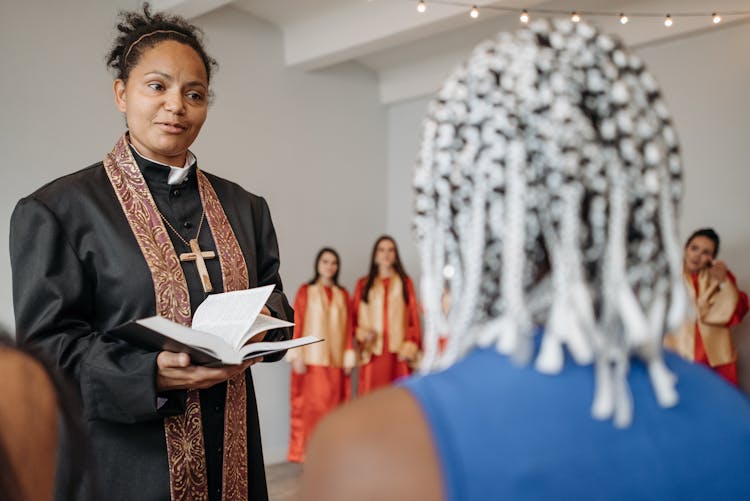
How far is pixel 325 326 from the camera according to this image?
613 cm

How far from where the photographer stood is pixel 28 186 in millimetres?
4512

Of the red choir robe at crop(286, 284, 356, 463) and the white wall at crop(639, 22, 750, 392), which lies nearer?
the white wall at crop(639, 22, 750, 392)

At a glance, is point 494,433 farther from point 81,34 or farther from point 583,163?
point 81,34

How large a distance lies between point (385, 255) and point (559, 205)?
564cm

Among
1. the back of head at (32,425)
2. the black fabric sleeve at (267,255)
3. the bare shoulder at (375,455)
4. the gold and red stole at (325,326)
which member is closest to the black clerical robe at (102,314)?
the black fabric sleeve at (267,255)

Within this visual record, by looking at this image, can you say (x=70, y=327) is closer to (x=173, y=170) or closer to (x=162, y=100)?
(x=173, y=170)

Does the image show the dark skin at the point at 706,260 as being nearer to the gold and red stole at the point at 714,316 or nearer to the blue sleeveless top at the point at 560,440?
the gold and red stole at the point at 714,316

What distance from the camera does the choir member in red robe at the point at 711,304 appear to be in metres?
4.98

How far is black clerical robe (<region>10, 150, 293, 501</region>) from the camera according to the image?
1631mm

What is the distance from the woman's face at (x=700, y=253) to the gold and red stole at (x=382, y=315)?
2.33 m

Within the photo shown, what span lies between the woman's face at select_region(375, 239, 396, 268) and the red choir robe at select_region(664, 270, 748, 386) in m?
2.41

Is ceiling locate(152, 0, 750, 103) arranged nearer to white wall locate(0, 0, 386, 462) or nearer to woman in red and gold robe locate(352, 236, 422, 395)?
white wall locate(0, 0, 386, 462)

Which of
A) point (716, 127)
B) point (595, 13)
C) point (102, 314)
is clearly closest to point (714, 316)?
point (716, 127)

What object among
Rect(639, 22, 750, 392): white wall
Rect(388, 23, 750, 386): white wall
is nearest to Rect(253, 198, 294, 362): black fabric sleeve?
Rect(639, 22, 750, 392): white wall
